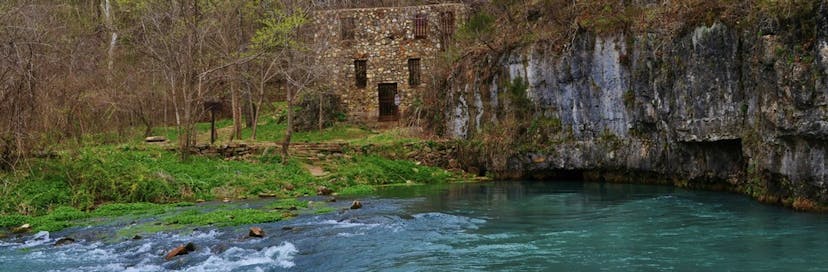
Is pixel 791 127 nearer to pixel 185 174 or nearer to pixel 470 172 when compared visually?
pixel 470 172

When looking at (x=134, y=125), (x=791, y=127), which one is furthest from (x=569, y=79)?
(x=134, y=125)

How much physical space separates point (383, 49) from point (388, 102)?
3.03 metres

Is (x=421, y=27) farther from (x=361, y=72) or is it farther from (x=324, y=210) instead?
(x=324, y=210)

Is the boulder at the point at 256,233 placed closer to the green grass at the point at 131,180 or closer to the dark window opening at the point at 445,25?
the green grass at the point at 131,180

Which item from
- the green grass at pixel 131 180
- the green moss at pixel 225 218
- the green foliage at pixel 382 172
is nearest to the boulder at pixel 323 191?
the green grass at pixel 131 180

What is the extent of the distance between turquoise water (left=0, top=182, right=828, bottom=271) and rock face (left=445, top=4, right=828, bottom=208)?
1.70 m

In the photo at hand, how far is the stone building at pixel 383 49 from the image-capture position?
40.8 meters

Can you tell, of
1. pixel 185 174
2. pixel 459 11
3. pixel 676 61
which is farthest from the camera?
pixel 459 11

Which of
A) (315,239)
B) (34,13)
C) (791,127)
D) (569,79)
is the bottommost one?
(315,239)

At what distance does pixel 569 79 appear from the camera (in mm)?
26328

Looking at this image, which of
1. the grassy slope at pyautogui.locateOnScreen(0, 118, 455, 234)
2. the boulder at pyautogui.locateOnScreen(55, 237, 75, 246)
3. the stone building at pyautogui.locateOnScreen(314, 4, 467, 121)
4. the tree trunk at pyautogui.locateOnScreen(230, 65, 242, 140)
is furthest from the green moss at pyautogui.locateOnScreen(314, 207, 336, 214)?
the stone building at pyautogui.locateOnScreen(314, 4, 467, 121)

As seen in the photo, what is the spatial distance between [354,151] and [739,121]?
49.8 feet

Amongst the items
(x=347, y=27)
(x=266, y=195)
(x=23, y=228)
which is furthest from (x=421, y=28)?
(x=23, y=228)

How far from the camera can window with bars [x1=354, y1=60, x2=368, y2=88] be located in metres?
41.8
